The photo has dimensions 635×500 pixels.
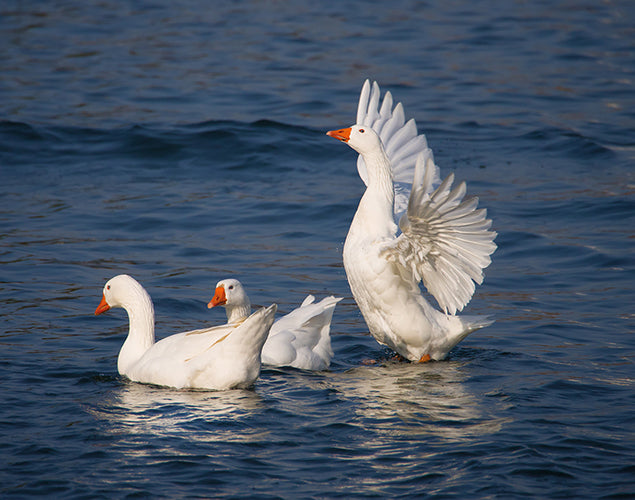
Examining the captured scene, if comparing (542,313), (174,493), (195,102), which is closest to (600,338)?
(542,313)

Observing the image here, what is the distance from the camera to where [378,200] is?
778cm

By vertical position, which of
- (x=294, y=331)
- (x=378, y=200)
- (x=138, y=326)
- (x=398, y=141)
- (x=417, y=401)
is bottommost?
(x=417, y=401)

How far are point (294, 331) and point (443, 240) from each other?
1598 millimetres

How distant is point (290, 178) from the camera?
13.9m

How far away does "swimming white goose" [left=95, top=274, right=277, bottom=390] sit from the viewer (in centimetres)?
662

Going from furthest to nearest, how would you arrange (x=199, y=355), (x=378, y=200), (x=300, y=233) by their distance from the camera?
1. (x=300, y=233)
2. (x=378, y=200)
3. (x=199, y=355)

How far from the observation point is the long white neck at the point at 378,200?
7.72 meters

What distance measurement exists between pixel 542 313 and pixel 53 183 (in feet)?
26.3

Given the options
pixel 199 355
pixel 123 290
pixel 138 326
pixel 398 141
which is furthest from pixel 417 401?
pixel 398 141

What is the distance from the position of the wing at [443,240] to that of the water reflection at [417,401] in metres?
0.67

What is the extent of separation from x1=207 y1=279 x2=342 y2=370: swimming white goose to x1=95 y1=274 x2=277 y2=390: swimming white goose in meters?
0.47

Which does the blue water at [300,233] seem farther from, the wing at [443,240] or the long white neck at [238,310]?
the wing at [443,240]

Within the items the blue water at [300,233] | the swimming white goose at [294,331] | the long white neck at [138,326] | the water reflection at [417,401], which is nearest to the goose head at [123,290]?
the long white neck at [138,326]

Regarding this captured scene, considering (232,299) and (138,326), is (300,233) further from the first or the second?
(138,326)
